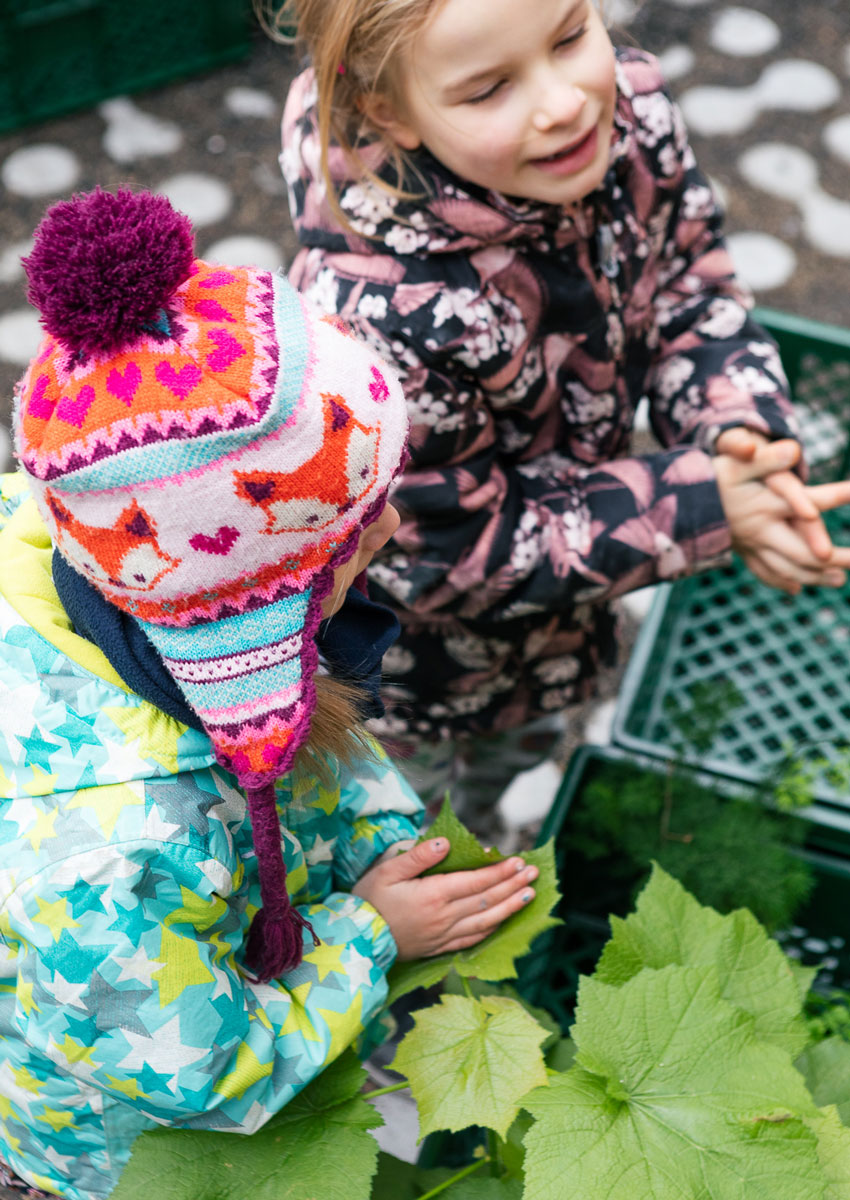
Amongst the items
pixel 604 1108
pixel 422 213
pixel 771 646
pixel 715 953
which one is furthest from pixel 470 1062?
pixel 771 646

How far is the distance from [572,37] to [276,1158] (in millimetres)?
1010

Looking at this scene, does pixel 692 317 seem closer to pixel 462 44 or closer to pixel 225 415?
pixel 462 44

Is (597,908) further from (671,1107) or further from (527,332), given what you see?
(527,332)

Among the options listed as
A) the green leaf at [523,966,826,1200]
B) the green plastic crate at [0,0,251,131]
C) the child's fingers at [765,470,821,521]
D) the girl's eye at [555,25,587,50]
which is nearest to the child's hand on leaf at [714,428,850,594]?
the child's fingers at [765,470,821,521]

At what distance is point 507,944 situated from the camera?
1.06 m

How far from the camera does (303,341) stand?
80cm

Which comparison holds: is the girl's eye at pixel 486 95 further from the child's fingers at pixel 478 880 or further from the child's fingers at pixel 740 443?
the child's fingers at pixel 478 880

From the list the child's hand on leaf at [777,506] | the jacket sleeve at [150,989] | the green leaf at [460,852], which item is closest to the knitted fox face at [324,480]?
the jacket sleeve at [150,989]

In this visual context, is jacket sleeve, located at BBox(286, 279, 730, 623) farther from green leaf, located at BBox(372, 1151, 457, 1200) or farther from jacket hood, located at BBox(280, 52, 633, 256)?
green leaf, located at BBox(372, 1151, 457, 1200)

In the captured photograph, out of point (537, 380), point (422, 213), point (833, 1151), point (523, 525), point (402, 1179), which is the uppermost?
point (422, 213)

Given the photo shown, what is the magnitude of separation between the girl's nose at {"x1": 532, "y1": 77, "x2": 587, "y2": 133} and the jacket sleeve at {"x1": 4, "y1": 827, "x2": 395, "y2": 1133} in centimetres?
71

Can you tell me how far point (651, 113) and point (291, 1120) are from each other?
109 centimetres

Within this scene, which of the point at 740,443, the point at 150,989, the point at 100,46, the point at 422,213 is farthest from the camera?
the point at 100,46

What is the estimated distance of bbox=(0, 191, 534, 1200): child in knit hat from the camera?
750mm
